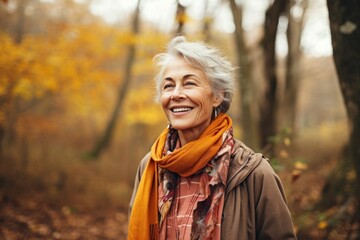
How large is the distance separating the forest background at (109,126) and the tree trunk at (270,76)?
2 cm

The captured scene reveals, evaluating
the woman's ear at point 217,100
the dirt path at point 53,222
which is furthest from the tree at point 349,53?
the dirt path at point 53,222

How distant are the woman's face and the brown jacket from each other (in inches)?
18.3

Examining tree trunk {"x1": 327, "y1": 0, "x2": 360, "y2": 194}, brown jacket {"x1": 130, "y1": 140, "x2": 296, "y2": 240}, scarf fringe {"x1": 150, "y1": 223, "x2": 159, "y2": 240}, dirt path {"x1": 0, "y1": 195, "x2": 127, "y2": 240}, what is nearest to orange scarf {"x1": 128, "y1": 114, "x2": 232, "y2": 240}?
scarf fringe {"x1": 150, "y1": 223, "x2": 159, "y2": 240}

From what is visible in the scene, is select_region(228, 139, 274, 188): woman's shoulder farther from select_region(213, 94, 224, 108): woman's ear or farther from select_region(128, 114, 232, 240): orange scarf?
select_region(213, 94, 224, 108): woman's ear

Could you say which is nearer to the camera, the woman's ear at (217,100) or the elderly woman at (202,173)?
the elderly woman at (202,173)

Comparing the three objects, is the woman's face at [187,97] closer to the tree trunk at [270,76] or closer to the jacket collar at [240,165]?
the jacket collar at [240,165]

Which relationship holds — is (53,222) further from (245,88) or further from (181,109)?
(181,109)

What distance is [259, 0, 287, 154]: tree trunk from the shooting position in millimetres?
5492

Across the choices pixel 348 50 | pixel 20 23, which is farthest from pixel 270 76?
pixel 20 23

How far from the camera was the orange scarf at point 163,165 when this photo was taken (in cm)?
207

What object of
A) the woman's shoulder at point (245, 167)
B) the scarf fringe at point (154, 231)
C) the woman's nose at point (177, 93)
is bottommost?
the scarf fringe at point (154, 231)

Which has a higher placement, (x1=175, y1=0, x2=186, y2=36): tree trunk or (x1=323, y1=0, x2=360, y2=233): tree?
(x1=175, y1=0, x2=186, y2=36): tree trunk

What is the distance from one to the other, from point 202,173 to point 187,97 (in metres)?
0.53

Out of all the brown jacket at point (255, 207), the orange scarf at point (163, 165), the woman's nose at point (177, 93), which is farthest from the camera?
the woman's nose at point (177, 93)
